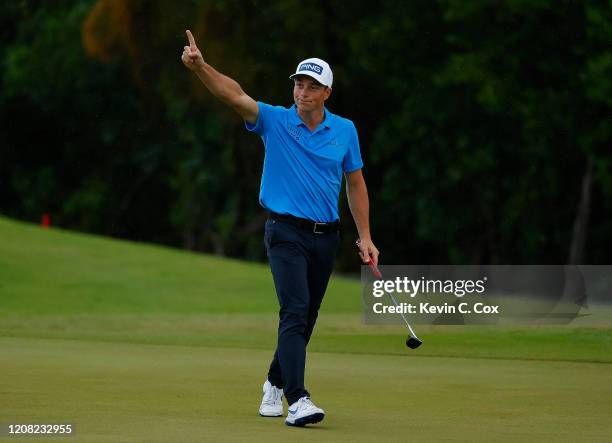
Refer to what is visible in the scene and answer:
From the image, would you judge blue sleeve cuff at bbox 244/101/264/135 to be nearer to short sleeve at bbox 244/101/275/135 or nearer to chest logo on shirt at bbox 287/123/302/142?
short sleeve at bbox 244/101/275/135

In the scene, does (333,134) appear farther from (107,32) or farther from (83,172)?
(83,172)

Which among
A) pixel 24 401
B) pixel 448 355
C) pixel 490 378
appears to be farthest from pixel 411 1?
pixel 24 401

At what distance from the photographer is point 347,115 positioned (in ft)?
146

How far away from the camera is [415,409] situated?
9.17 m

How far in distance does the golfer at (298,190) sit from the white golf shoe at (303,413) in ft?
0.70

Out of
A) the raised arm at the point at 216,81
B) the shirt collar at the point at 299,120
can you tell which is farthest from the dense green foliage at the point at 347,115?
the raised arm at the point at 216,81

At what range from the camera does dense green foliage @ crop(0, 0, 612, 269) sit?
1465 inches

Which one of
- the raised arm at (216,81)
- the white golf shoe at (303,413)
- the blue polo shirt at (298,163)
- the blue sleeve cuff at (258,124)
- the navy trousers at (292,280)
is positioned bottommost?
the white golf shoe at (303,413)

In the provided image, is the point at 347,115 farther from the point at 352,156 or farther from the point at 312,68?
the point at 312,68

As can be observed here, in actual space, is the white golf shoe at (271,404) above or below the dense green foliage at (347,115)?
below

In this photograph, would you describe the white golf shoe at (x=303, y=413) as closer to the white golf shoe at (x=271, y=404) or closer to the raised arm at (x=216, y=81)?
the white golf shoe at (x=271, y=404)

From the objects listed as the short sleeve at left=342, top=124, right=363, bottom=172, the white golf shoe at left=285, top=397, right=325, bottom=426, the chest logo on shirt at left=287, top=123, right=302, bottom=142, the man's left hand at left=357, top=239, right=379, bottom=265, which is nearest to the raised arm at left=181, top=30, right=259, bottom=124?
the chest logo on shirt at left=287, top=123, right=302, bottom=142

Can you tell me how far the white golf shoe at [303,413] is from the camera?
809cm

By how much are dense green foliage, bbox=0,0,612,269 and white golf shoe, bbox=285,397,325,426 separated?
26357mm
